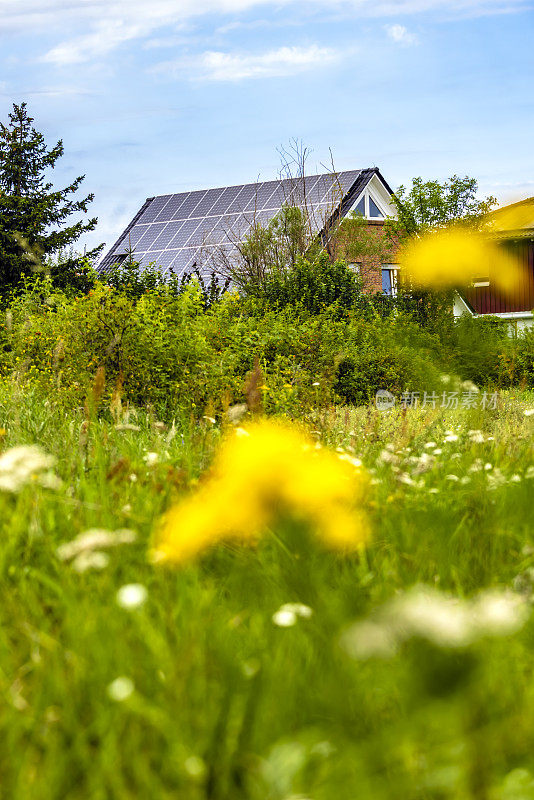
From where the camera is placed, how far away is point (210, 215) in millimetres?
31547

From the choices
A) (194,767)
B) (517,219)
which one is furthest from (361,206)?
(194,767)

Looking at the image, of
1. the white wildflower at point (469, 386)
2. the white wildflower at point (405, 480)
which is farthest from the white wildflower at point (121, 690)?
the white wildflower at point (469, 386)

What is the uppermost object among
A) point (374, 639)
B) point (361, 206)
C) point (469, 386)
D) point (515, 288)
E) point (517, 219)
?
point (361, 206)

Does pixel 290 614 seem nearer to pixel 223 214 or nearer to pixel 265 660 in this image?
pixel 265 660

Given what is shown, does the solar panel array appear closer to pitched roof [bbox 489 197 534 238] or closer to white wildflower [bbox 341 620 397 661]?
pitched roof [bbox 489 197 534 238]

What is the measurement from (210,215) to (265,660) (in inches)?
1210

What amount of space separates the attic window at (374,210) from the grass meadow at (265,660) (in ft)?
100

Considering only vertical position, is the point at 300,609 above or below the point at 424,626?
below

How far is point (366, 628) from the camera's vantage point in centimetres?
118

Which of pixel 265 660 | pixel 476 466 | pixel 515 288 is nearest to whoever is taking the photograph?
pixel 265 660

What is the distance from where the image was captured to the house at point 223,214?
1139 inches

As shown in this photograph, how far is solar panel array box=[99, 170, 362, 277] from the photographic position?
28.4m

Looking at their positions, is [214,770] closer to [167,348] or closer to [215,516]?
[215,516]

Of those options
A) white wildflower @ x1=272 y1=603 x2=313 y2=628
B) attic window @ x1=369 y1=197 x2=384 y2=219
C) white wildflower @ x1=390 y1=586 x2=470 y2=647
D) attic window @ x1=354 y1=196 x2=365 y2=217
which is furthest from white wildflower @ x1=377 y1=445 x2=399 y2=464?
attic window @ x1=369 y1=197 x2=384 y2=219
